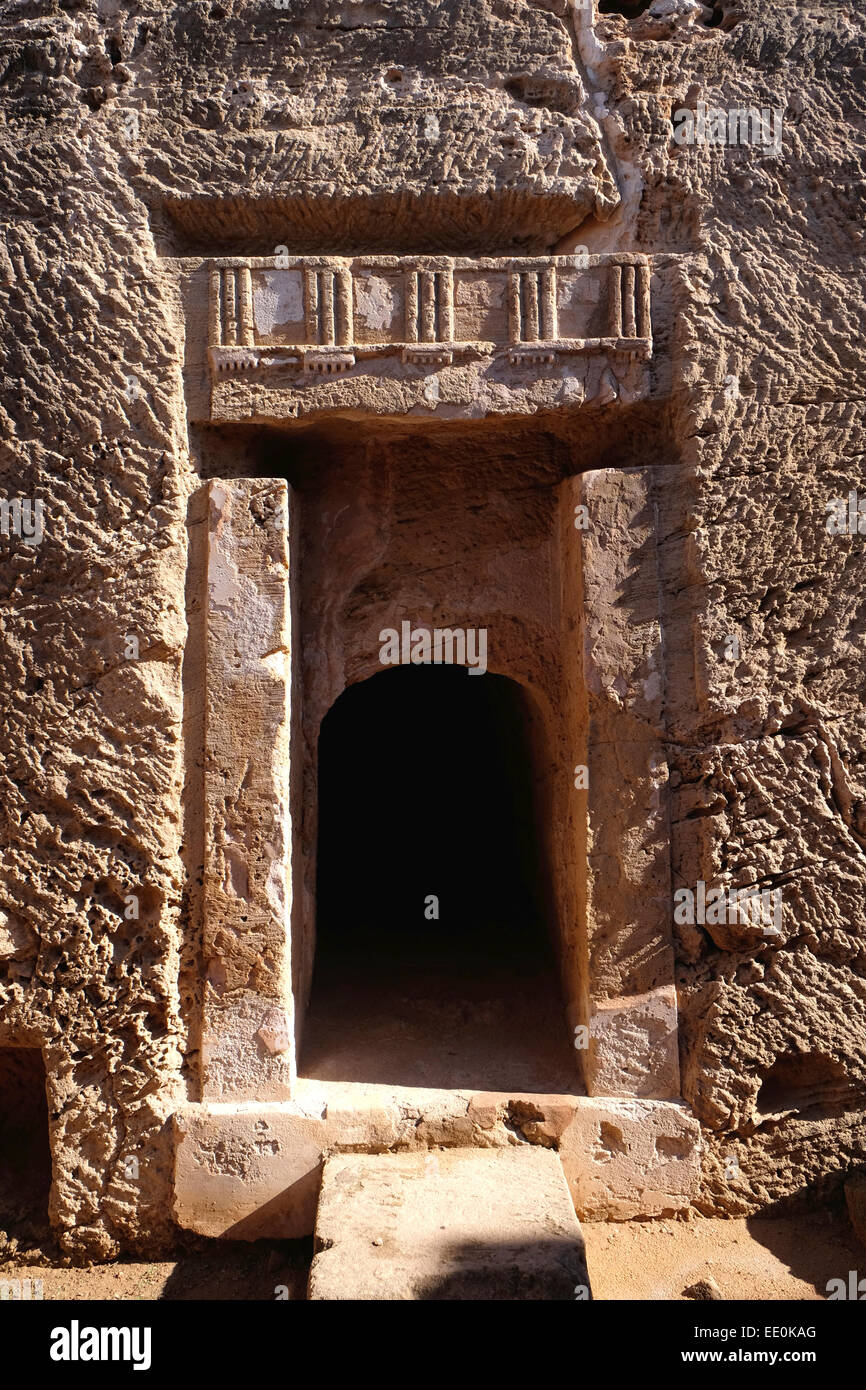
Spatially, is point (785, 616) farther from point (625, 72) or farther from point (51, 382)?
point (51, 382)

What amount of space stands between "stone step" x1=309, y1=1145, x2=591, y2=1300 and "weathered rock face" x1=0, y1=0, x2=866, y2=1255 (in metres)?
0.71

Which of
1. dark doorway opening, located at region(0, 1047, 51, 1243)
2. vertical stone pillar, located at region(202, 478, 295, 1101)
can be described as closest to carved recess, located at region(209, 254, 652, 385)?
vertical stone pillar, located at region(202, 478, 295, 1101)

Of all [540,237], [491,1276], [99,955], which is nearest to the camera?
[491,1276]

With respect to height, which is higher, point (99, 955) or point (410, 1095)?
point (99, 955)

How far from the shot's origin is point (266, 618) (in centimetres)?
376

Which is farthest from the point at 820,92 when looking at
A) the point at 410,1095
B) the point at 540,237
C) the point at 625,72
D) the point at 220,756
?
the point at 410,1095

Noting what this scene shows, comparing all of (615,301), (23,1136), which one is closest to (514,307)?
(615,301)

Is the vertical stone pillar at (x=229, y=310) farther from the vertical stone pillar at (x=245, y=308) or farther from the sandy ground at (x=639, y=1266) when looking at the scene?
the sandy ground at (x=639, y=1266)

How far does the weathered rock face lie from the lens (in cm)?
368

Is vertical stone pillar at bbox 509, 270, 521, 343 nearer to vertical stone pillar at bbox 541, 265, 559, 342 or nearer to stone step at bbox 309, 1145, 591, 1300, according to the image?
vertical stone pillar at bbox 541, 265, 559, 342

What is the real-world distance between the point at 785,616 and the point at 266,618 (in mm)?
1966

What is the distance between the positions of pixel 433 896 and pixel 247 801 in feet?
8.29

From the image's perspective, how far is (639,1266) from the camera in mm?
3516

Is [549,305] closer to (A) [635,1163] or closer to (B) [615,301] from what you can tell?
(B) [615,301]
